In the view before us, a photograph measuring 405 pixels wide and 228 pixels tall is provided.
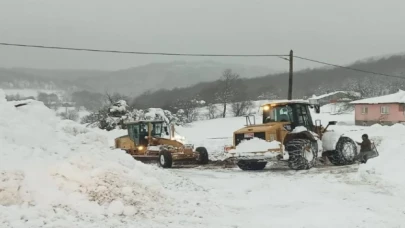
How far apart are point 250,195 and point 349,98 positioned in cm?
9501

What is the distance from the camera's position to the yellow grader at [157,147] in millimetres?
20253

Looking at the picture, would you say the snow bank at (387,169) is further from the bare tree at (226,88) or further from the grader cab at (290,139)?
the bare tree at (226,88)

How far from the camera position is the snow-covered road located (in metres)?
8.73

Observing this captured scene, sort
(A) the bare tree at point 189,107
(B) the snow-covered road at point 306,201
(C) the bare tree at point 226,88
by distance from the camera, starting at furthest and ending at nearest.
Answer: (C) the bare tree at point 226,88, (A) the bare tree at point 189,107, (B) the snow-covered road at point 306,201

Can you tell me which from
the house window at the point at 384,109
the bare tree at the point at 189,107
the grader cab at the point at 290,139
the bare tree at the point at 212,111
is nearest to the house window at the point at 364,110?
the house window at the point at 384,109

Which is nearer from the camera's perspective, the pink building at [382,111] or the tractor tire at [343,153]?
the tractor tire at [343,153]

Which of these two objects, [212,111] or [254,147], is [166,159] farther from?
[212,111]

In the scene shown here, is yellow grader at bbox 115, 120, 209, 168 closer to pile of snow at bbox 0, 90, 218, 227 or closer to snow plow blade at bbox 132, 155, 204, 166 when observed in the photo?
snow plow blade at bbox 132, 155, 204, 166

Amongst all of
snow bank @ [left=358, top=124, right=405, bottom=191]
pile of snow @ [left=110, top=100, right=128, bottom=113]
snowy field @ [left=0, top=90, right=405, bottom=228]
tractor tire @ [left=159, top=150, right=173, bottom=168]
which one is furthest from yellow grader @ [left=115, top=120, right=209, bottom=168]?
pile of snow @ [left=110, top=100, right=128, bottom=113]

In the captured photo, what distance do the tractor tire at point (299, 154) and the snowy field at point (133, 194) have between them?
2917mm

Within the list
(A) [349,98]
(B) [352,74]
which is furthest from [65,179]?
(B) [352,74]

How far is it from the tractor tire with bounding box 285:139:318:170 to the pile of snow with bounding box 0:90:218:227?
5719 mm

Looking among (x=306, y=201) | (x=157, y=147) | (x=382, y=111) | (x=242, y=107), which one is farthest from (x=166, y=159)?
(x=242, y=107)

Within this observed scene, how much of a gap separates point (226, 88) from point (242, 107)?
52.3ft
